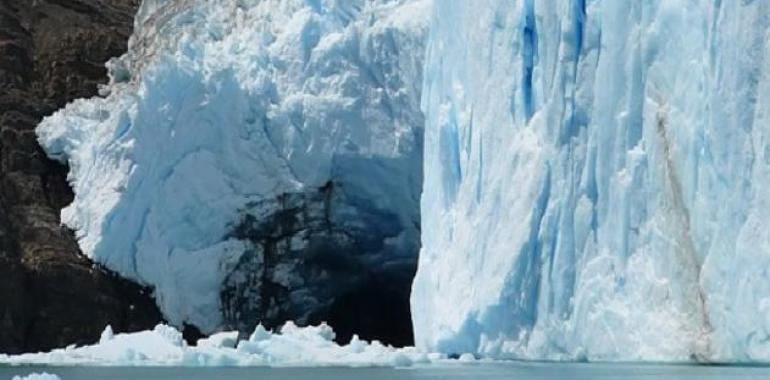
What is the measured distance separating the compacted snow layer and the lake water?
38 centimetres

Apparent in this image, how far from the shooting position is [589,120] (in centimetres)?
1912

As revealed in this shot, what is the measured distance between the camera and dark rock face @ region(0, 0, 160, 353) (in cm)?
2658

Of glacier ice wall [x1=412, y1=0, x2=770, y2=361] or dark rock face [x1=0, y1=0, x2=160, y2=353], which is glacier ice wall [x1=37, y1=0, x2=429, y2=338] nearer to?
dark rock face [x1=0, y1=0, x2=160, y2=353]

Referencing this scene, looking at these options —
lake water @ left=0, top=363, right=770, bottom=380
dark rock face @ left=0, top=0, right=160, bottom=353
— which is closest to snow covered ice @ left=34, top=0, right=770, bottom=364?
dark rock face @ left=0, top=0, right=160, bottom=353

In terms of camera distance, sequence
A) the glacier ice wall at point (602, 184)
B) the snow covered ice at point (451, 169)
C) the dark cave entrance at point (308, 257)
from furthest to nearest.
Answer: the dark cave entrance at point (308, 257)
the snow covered ice at point (451, 169)
the glacier ice wall at point (602, 184)

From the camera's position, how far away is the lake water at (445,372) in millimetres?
15725

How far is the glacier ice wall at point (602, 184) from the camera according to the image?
1680 centimetres

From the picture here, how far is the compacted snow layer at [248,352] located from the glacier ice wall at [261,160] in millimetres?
3873

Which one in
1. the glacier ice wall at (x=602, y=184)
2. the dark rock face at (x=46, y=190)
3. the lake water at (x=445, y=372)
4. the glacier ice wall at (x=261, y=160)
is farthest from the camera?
the dark rock face at (x=46, y=190)

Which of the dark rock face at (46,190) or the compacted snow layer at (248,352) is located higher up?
the dark rock face at (46,190)

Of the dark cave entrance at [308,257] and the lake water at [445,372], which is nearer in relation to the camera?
the lake water at [445,372]

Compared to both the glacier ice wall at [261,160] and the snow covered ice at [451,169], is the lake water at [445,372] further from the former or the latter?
the glacier ice wall at [261,160]

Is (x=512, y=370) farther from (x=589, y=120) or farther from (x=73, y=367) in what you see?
(x=73, y=367)

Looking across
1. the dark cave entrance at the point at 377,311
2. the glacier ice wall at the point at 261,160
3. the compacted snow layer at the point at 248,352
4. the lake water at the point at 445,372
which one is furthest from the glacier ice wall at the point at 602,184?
the dark cave entrance at the point at 377,311
